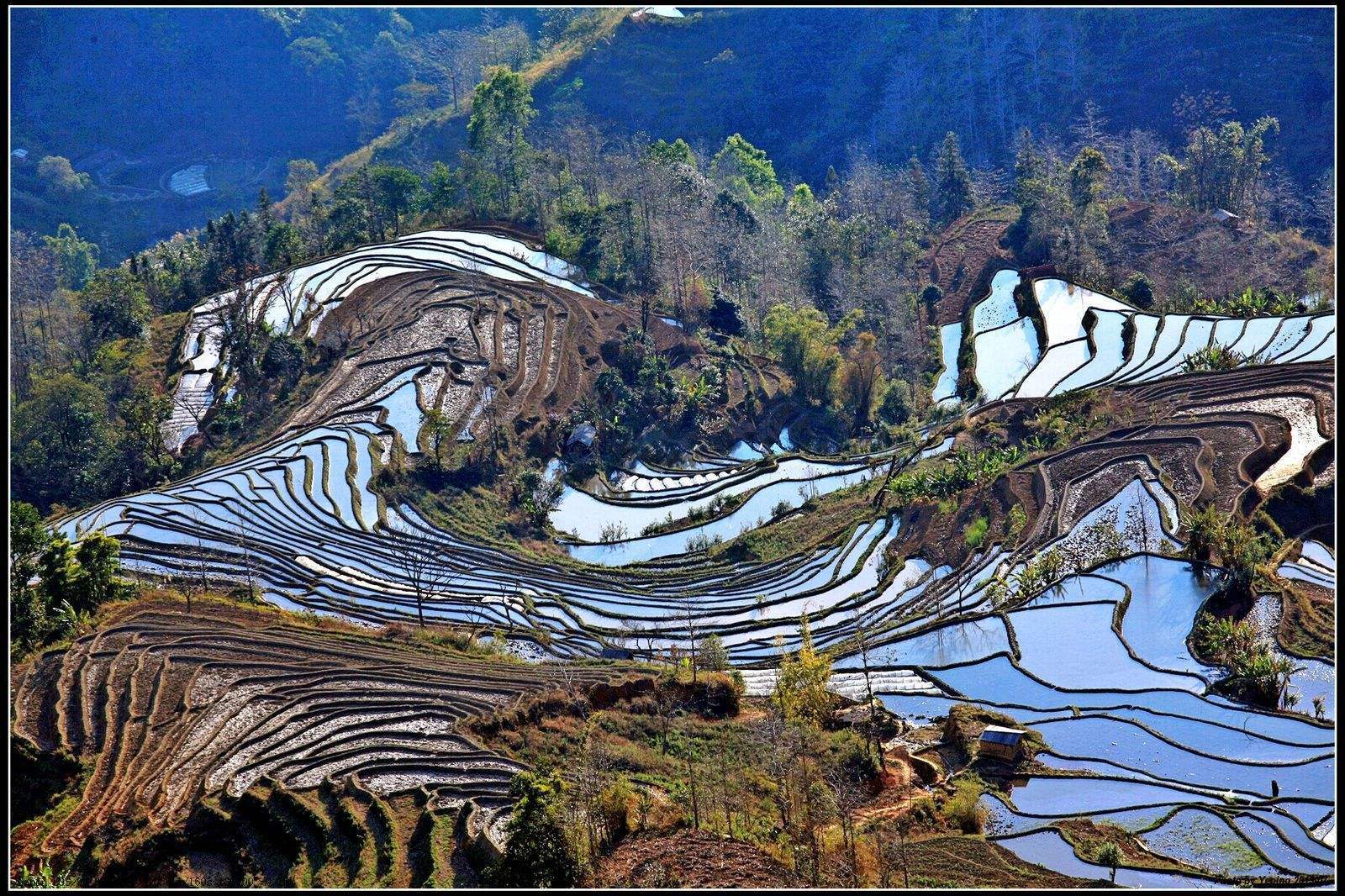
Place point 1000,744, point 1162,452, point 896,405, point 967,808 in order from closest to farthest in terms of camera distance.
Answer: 1. point 967,808
2. point 1000,744
3. point 1162,452
4. point 896,405

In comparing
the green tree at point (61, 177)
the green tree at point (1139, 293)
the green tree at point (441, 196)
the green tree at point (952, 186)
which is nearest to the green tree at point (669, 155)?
the green tree at point (441, 196)

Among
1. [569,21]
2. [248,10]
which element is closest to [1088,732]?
[569,21]

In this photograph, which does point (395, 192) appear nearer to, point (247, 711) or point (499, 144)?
point (499, 144)

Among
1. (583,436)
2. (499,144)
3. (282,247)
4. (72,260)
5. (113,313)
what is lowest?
(583,436)

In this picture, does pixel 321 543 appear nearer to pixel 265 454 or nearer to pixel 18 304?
pixel 265 454

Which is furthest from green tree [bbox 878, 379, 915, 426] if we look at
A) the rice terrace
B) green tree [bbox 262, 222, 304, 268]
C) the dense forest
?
green tree [bbox 262, 222, 304, 268]

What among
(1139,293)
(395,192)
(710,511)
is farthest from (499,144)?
(1139,293)

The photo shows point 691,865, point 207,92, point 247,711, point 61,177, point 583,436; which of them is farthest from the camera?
point 207,92
